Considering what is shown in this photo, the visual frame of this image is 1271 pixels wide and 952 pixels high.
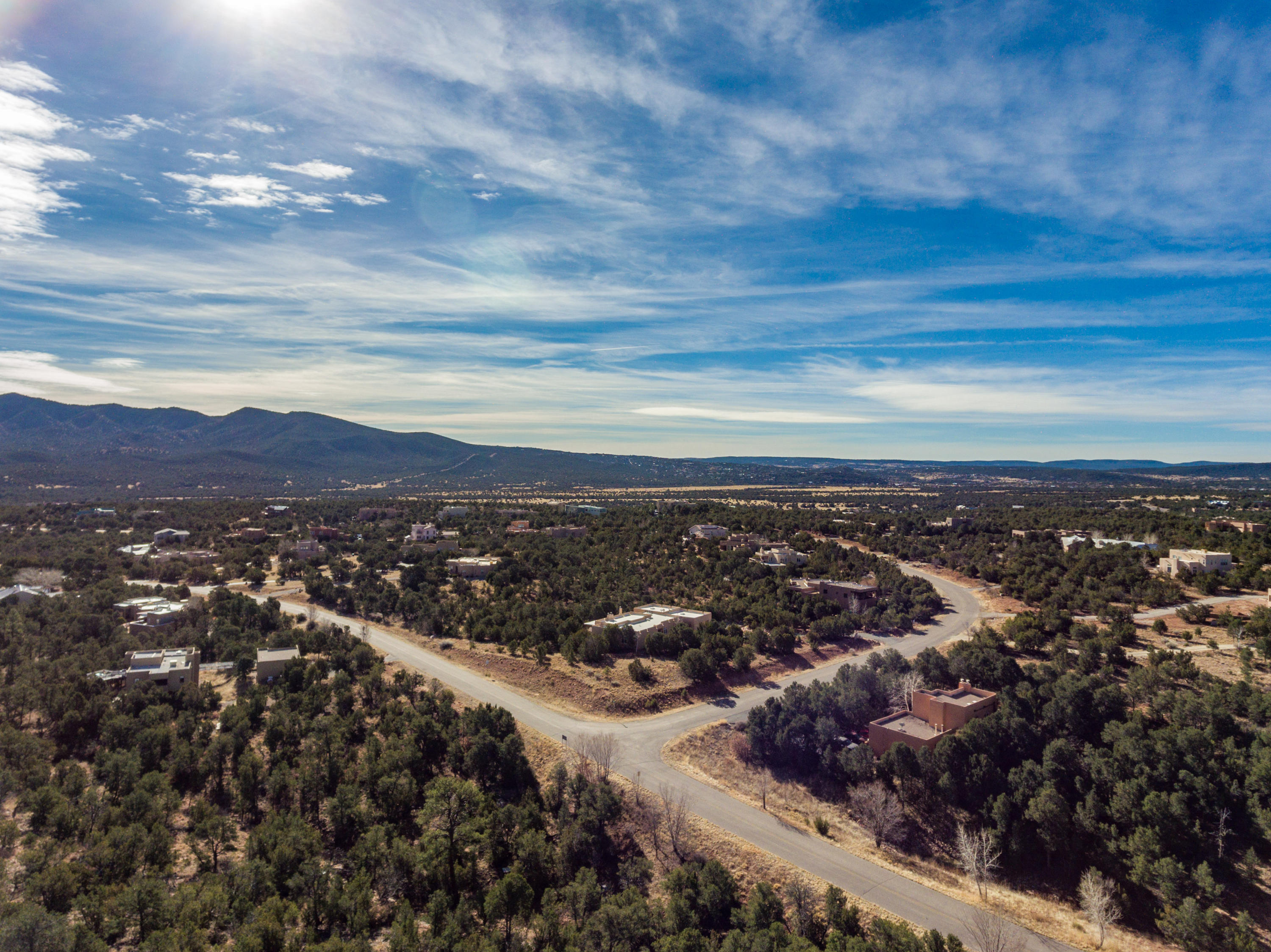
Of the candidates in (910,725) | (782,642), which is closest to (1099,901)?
(910,725)

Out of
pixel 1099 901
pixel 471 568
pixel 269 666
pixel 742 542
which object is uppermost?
pixel 742 542

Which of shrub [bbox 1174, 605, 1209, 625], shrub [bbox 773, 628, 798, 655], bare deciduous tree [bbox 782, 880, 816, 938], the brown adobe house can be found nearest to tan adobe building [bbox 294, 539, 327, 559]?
shrub [bbox 773, 628, 798, 655]

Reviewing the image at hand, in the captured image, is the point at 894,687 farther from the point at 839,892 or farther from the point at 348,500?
the point at 348,500

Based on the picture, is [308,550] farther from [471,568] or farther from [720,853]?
[720,853]

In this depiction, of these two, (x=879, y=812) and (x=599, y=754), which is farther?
(x=599, y=754)

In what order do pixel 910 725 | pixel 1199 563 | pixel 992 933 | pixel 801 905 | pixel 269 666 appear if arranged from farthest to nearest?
pixel 1199 563 → pixel 269 666 → pixel 910 725 → pixel 992 933 → pixel 801 905

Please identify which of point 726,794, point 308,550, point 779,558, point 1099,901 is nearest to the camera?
point 1099,901

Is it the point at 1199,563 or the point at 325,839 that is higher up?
the point at 1199,563
